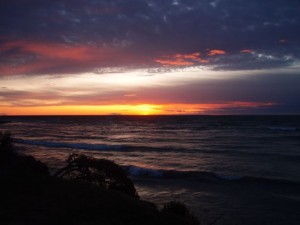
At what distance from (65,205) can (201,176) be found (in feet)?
51.7

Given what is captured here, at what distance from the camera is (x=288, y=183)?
1905cm

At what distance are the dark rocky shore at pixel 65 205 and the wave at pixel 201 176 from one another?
13839 millimetres

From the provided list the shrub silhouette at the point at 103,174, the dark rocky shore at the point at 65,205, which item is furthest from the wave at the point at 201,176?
the dark rocky shore at the point at 65,205

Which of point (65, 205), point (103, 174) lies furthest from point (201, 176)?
point (65, 205)

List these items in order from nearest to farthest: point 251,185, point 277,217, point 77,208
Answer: point 77,208
point 277,217
point 251,185

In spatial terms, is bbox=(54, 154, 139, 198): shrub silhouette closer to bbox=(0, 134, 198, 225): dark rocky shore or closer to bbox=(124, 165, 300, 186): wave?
bbox=(0, 134, 198, 225): dark rocky shore

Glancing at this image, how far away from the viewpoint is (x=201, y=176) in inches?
838

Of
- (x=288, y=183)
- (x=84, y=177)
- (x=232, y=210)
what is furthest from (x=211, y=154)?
(x=84, y=177)

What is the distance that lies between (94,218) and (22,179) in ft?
8.89

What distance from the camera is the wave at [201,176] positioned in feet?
64.6

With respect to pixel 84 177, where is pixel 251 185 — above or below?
below

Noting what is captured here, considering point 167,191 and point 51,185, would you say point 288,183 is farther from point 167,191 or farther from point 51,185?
point 51,185

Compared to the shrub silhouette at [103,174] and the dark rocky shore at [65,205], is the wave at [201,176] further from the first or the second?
the dark rocky shore at [65,205]

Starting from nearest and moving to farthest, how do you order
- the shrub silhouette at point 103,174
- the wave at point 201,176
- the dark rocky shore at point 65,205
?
the dark rocky shore at point 65,205
the shrub silhouette at point 103,174
the wave at point 201,176
